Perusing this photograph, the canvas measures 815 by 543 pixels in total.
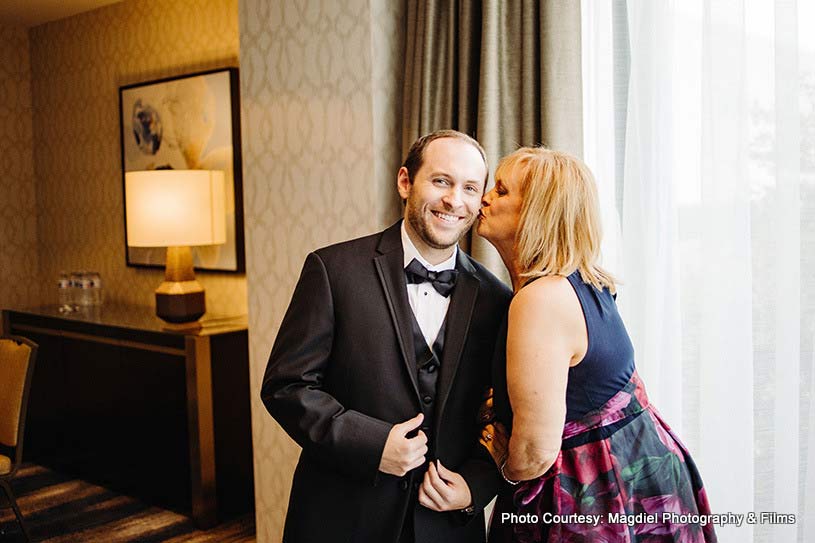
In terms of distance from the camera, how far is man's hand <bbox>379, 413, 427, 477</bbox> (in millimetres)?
1732

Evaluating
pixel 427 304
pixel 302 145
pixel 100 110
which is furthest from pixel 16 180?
pixel 427 304

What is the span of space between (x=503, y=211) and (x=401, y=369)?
0.44 meters

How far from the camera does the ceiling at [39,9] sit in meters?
4.82

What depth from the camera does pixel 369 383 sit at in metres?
1.82

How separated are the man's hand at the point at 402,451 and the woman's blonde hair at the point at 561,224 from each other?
1.45ft

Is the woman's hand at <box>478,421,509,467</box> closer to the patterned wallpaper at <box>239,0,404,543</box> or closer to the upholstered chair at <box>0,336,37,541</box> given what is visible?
the patterned wallpaper at <box>239,0,404,543</box>

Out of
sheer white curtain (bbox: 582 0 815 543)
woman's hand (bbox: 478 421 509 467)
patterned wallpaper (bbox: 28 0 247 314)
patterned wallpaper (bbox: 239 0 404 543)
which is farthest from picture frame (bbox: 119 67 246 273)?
woman's hand (bbox: 478 421 509 467)

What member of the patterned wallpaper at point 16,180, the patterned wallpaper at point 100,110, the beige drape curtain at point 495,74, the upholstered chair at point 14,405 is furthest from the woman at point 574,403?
the patterned wallpaper at point 16,180

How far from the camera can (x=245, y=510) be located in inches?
154

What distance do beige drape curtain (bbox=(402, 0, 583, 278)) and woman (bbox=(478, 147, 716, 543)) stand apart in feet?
2.70

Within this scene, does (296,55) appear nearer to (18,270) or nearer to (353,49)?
(353,49)

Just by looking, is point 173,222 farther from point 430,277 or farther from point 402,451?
point 402,451

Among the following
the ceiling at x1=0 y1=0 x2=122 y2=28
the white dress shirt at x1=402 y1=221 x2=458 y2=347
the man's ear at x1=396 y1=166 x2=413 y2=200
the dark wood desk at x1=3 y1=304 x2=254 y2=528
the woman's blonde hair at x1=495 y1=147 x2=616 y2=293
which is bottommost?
the dark wood desk at x1=3 y1=304 x2=254 y2=528

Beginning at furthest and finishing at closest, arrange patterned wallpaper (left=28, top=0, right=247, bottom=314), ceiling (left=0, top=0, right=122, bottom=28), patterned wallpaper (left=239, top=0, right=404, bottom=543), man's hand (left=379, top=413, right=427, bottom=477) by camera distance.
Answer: ceiling (left=0, top=0, right=122, bottom=28), patterned wallpaper (left=28, top=0, right=247, bottom=314), patterned wallpaper (left=239, top=0, right=404, bottom=543), man's hand (left=379, top=413, right=427, bottom=477)
